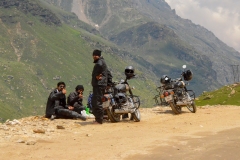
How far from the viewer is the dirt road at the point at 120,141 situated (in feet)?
28.9

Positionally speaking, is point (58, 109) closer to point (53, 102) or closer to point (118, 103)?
point (53, 102)

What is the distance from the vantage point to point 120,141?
1081 centimetres

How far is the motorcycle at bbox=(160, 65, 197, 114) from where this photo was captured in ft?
63.1

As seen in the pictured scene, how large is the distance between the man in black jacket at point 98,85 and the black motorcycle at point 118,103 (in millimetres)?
386

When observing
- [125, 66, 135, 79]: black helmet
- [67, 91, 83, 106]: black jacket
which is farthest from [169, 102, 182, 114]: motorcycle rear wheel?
[67, 91, 83, 106]: black jacket

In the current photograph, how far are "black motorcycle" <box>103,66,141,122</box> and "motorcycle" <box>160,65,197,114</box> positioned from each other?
3.63 metres

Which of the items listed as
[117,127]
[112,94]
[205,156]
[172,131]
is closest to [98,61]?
[112,94]

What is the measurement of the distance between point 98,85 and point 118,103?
1.42 metres

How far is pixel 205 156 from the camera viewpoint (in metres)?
8.59

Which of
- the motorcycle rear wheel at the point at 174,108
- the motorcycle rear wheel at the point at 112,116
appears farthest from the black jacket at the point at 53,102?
the motorcycle rear wheel at the point at 174,108

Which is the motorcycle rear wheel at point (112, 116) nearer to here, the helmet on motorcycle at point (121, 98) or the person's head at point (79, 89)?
the helmet on motorcycle at point (121, 98)

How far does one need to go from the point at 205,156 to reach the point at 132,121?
7.68 metres

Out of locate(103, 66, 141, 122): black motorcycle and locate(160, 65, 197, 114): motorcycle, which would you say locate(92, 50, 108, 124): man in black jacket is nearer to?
locate(103, 66, 141, 122): black motorcycle

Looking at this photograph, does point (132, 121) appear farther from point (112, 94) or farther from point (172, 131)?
point (172, 131)
